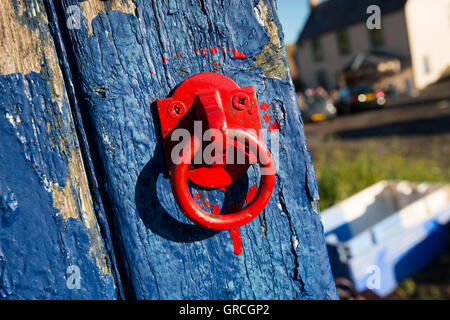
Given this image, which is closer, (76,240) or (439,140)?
(76,240)

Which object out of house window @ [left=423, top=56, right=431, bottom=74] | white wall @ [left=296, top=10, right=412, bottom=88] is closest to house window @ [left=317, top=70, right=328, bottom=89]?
white wall @ [left=296, top=10, right=412, bottom=88]

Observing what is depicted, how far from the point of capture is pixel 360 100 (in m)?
17.1

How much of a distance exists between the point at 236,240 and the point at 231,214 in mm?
98

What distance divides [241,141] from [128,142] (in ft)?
0.73

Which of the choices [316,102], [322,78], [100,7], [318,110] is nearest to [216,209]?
[100,7]

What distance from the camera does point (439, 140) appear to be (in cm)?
992

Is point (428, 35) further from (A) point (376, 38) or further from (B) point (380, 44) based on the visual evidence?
(A) point (376, 38)

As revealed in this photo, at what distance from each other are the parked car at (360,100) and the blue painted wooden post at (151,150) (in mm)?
17284

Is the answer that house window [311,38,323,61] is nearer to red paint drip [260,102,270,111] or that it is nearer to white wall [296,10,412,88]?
white wall [296,10,412,88]

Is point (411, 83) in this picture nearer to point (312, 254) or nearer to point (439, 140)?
point (439, 140)

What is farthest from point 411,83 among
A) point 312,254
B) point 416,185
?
point 312,254

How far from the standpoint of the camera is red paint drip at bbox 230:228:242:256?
0.84m

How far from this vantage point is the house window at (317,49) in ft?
86.2

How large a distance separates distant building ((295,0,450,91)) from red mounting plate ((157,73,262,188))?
2077 centimetres
